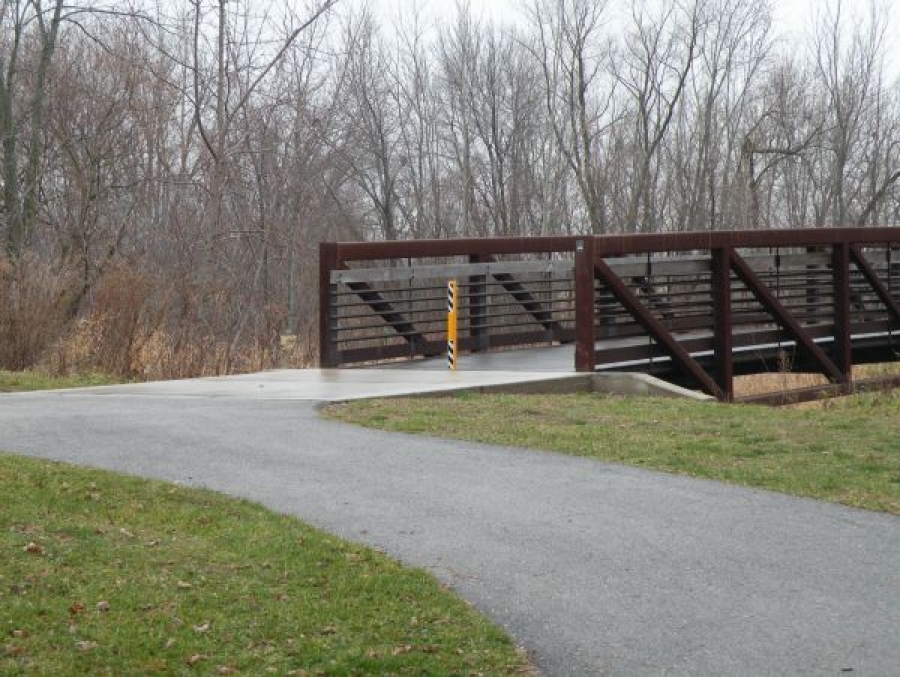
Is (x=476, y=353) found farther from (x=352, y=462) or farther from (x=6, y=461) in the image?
(x=6, y=461)

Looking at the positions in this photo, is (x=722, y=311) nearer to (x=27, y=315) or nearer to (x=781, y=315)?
(x=781, y=315)

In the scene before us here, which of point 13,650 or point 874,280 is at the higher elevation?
point 874,280

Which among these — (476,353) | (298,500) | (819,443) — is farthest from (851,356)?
(298,500)

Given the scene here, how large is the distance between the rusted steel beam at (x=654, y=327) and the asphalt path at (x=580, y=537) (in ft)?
19.2

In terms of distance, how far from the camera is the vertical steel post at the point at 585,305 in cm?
1603

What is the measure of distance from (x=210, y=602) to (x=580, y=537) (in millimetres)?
2382

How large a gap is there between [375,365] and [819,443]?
871 centimetres

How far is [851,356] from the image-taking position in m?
21.9

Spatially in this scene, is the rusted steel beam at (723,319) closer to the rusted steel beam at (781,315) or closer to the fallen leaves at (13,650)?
the rusted steel beam at (781,315)

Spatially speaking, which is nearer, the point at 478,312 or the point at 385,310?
the point at 385,310

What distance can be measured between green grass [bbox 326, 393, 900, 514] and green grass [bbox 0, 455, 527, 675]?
3.45 metres

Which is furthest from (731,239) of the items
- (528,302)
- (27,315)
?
(27,315)

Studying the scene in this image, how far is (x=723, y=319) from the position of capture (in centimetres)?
1847

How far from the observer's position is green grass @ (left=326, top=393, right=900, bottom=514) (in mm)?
9312
